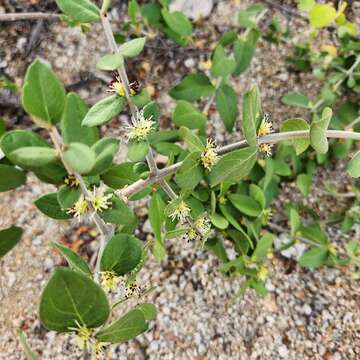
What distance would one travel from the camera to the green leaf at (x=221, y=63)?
57.9 inches

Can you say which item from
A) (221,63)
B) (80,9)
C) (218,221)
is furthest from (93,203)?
(221,63)

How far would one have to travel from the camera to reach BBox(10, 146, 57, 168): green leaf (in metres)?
0.66

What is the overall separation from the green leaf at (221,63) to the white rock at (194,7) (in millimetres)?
588

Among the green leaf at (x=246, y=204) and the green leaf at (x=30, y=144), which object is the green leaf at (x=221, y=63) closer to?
the green leaf at (x=246, y=204)

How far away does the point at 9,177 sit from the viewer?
850 millimetres

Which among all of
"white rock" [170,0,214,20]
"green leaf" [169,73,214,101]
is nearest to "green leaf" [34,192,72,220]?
"green leaf" [169,73,214,101]

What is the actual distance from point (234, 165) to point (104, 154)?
29 centimetres

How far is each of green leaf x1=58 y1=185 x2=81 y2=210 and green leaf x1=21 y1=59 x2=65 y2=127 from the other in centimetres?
12

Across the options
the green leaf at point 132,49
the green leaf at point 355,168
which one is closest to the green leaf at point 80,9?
the green leaf at point 132,49

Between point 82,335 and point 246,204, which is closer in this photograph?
point 82,335

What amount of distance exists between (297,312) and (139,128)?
0.91 meters

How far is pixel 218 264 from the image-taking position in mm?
1597

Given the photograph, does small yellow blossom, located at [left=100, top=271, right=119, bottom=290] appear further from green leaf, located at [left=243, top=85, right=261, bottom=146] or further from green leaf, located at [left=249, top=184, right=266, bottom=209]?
green leaf, located at [left=249, top=184, right=266, bottom=209]

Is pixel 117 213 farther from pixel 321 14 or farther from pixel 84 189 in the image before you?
pixel 321 14
